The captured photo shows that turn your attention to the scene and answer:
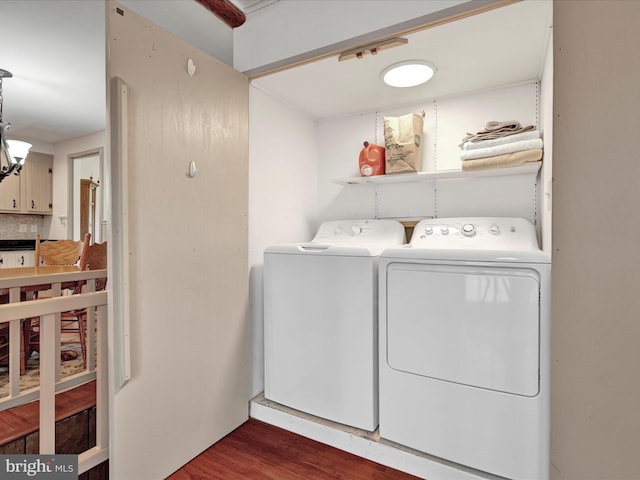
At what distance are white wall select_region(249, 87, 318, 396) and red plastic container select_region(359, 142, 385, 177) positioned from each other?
1.79ft

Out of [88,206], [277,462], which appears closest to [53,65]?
[88,206]

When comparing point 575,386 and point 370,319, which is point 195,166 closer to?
point 370,319

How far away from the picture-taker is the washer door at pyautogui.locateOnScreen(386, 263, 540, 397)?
140 cm

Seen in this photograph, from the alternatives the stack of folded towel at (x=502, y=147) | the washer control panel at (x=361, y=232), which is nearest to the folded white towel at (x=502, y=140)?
the stack of folded towel at (x=502, y=147)

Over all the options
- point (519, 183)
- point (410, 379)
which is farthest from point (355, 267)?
point (519, 183)

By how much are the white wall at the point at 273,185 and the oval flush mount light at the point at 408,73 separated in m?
0.79

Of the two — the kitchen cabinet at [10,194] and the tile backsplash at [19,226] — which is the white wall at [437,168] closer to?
the kitchen cabinet at [10,194]

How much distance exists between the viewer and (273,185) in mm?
2322

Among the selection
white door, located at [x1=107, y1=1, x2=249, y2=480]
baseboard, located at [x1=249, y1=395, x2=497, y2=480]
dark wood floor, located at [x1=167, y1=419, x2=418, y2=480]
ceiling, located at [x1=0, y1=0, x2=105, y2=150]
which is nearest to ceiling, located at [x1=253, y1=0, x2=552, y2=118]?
white door, located at [x1=107, y1=1, x2=249, y2=480]

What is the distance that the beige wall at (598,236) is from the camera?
474mm

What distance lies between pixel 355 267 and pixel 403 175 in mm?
803

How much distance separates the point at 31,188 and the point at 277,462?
5.44 metres

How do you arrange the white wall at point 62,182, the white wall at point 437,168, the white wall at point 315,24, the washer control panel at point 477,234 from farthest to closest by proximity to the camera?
the white wall at point 62,182
the white wall at point 437,168
the washer control panel at point 477,234
the white wall at point 315,24

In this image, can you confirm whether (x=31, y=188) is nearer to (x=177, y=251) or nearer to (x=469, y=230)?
(x=177, y=251)
